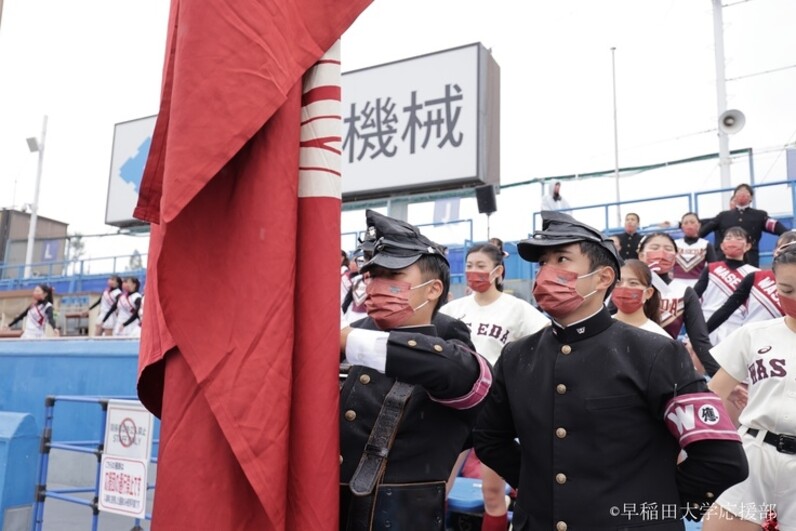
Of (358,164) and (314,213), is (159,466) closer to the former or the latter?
(314,213)

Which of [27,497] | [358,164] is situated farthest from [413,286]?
[358,164]

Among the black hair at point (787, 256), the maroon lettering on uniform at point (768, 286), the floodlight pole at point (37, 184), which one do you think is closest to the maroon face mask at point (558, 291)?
the black hair at point (787, 256)

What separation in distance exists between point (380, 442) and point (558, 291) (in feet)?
2.55

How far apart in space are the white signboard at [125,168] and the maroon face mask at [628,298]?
1823 centimetres

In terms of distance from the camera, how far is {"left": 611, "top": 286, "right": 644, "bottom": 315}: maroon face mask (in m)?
4.45

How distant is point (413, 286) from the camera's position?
2266 mm

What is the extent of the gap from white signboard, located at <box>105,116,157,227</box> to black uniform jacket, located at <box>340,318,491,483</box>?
19.6m

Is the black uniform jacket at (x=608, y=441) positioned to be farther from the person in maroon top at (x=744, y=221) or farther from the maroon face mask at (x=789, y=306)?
the person in maroon top at (x=744, y=221)

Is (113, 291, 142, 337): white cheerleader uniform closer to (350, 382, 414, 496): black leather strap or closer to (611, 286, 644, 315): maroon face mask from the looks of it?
(611, 286, 644, 315): maroon face mask

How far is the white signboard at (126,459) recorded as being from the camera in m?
4.36

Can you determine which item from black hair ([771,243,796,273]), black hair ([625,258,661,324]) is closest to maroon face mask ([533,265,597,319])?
black hair ([771,243,796,273])

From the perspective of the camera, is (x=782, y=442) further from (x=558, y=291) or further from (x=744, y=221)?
(x=744, y=221)

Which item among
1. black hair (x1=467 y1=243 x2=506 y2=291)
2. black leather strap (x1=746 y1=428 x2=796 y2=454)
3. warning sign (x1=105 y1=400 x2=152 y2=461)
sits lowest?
warning sign (x1=105 y1=400 x2=152 y2=461)

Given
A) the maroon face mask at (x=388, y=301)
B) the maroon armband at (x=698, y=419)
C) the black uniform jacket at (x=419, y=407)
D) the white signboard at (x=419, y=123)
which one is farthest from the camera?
the white signboard at (x=419, y=123)
